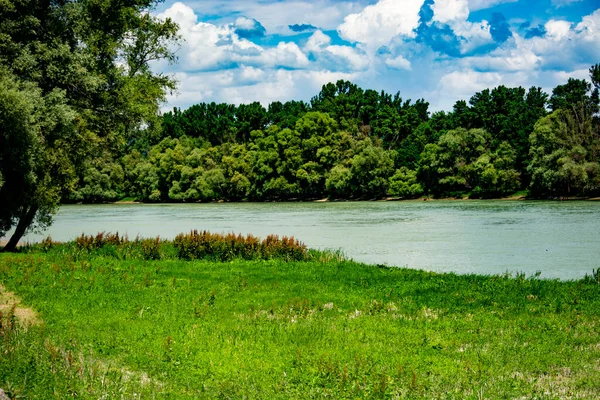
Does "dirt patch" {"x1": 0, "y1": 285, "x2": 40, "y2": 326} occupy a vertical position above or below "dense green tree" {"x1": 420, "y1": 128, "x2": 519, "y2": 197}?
below

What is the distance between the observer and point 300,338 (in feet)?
36.9

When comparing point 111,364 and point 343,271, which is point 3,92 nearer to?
point 343,271

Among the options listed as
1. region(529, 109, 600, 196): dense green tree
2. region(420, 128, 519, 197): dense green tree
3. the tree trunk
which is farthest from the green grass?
region(420, 128, 519, 197): dense green tree

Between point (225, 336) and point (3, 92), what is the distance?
14703mm

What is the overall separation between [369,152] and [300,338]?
8846cm

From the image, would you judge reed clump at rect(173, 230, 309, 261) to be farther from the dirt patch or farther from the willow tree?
the dirt patch

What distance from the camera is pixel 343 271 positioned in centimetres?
2091

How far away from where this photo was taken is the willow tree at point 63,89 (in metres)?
23.1

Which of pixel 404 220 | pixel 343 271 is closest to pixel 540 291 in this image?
pixel 343 271

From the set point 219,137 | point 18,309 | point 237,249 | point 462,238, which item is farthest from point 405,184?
point 18,309

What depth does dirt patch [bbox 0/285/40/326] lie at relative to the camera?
1245 centimetres

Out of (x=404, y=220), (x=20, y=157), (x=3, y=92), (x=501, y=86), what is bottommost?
(x=404, y=220)

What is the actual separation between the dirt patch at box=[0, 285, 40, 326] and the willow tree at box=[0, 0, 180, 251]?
8.01 metres

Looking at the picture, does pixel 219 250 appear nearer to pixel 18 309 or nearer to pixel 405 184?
pixel 18 309
